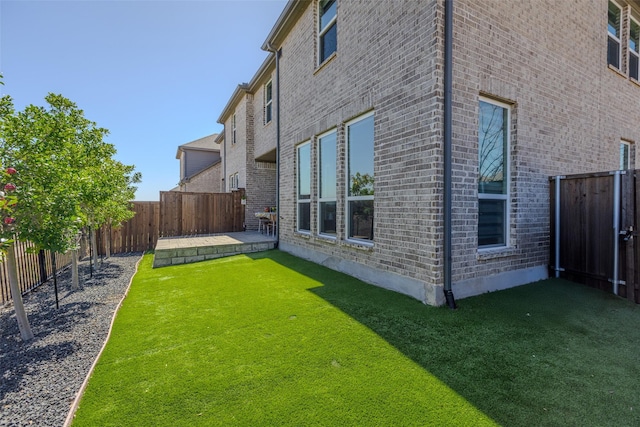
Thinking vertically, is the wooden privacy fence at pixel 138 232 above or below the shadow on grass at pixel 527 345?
above

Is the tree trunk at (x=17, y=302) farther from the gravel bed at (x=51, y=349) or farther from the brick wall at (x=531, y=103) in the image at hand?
the brick wall at (x=531, y=103)

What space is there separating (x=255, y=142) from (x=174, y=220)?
4669 millimetres

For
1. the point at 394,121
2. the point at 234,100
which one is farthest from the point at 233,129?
the point at 394,121

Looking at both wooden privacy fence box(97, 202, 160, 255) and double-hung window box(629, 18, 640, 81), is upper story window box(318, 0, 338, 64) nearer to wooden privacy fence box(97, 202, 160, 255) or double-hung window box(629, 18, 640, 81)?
double-hung window box(629, 18, 640, 81)

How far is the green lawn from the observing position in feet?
6.89

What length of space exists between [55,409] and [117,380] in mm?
407

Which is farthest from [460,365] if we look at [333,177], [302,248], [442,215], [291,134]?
[291,134]

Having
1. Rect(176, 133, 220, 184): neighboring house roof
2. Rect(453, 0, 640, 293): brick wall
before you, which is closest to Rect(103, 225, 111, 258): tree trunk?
Rect(453, 0, 640, 293): brick wall

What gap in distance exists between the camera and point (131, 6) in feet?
23.1

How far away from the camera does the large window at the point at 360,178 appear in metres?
5.37

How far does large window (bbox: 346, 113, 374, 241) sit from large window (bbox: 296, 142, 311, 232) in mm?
1861

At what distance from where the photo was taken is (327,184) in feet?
22.5

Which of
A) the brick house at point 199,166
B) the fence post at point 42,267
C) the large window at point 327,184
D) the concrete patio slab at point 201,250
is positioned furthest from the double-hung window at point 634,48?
the brick house at point 199,166

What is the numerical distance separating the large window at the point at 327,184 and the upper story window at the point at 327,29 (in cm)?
197
